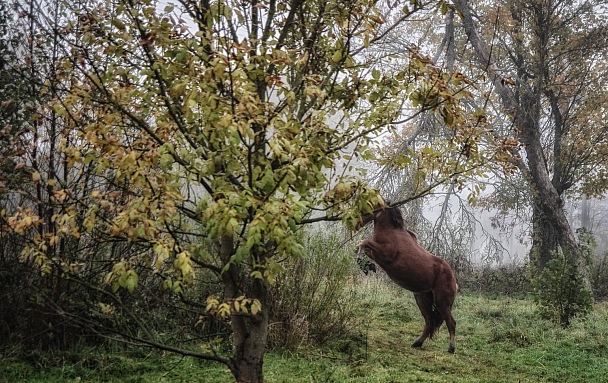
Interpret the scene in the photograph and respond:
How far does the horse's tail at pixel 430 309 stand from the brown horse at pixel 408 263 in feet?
0.04

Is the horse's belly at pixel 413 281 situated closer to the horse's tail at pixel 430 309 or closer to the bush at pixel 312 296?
the horse's tail at pixel 430 309

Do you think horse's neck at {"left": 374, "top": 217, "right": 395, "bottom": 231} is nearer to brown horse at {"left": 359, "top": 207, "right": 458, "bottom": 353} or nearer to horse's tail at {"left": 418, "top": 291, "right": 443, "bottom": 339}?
brown horse at {"left": 359, "top": 207, "right": 458, "bottom": 353}

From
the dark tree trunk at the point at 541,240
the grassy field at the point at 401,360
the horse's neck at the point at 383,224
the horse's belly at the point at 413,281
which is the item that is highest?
the dark tree trunk at the point at 541,240

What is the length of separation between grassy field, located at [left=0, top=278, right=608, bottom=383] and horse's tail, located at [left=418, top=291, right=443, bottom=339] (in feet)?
1.04

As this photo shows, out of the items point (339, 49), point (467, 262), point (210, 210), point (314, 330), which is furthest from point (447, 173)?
point (467, 262)

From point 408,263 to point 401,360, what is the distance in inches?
42.1

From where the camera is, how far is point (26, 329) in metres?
4.47

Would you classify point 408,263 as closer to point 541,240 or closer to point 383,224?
point 383,224

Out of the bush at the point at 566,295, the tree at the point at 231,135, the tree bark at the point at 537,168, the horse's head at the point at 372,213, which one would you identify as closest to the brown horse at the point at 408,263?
the horse's head at the point at 372,213

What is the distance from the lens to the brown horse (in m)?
5.70

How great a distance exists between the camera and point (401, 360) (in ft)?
18.1

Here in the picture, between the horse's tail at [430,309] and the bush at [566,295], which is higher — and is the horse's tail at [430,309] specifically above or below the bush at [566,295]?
below

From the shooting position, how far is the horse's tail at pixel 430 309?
245 inches

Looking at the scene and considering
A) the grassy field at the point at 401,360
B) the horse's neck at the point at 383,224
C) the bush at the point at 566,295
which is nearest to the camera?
the grassy field at the point at 401,360
